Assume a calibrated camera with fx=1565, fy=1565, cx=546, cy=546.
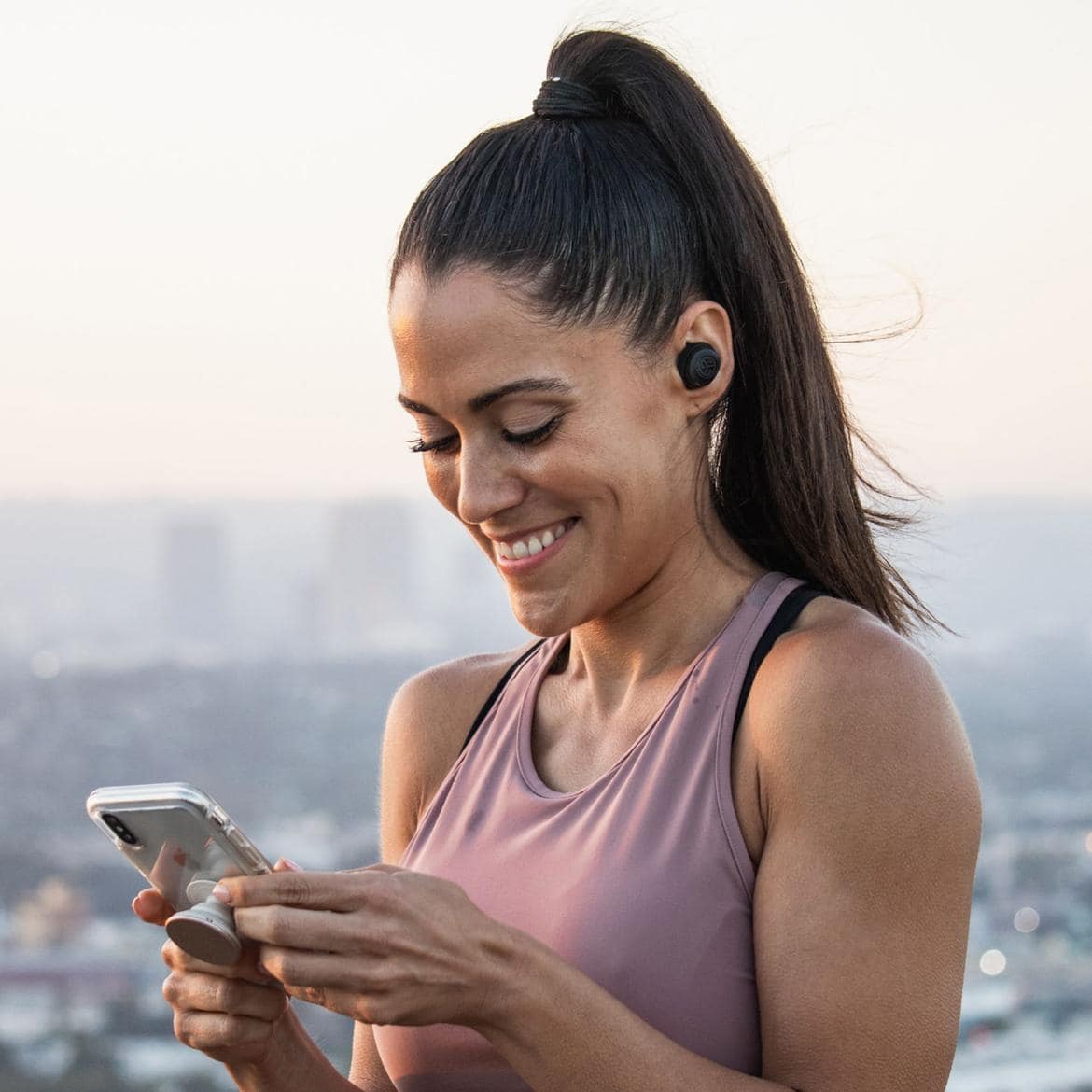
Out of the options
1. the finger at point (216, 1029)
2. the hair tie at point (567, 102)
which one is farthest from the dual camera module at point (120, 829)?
the hair tie at point (567, 102)

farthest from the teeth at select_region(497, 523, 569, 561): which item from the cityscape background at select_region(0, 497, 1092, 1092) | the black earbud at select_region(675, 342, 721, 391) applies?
the cityscape background at select_region(0, 497, 1092, 1092)

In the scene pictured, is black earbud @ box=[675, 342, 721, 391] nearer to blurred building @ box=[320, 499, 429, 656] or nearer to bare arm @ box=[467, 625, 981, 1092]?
bare arm @ box=[467, 625, 981, 1092]

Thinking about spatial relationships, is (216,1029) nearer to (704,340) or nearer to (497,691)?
(497,691)

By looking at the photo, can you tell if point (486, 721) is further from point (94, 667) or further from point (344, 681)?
point (94, 667)

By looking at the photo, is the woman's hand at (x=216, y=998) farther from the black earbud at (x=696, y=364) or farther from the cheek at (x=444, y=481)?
the black earbud at (x=696, y=364)

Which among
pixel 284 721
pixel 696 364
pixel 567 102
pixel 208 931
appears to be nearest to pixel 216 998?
pixel 208 931

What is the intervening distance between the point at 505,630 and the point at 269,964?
3.93 m

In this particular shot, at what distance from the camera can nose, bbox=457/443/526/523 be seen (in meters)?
1.63

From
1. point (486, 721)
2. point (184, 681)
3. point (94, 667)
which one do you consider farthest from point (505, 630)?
point (486, 721)

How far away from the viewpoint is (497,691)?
2.04 metres

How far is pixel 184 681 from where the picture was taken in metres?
6.22

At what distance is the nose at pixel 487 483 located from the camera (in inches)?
64.3

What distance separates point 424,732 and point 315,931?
70cm

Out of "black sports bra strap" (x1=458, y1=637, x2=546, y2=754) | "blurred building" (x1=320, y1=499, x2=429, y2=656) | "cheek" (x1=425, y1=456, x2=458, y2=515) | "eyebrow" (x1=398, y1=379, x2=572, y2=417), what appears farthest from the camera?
"blurred building" (x1=320, y1=499, x2=429, y2=656)
